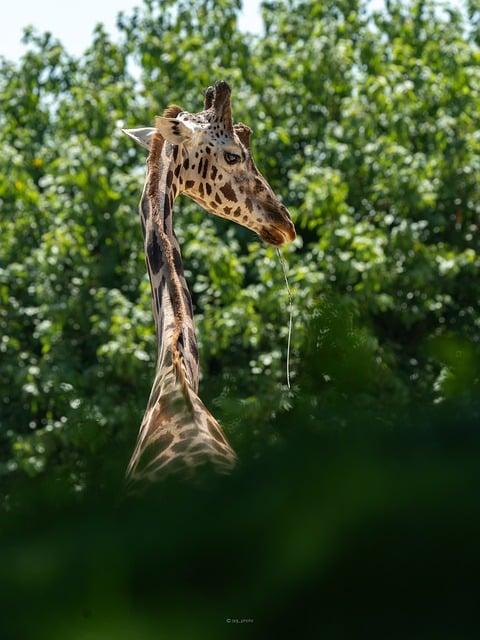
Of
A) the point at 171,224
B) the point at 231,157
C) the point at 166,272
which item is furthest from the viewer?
the point at 231,157

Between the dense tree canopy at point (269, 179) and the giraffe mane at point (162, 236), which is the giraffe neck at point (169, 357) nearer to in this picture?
the giraffe mane at point (162, 236)

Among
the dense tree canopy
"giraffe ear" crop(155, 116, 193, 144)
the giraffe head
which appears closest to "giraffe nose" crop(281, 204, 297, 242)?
the giraffe head

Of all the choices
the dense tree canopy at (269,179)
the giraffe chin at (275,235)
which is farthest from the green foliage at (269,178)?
the giraffe chin at (275,235)

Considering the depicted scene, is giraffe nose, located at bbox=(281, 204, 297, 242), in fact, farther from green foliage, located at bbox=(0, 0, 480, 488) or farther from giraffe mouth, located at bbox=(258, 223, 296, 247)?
green foliage, located at bbox=(0, 0, 480, 488)

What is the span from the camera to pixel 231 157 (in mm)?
5492

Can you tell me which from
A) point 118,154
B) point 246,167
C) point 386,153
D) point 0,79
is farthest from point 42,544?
point 0,79

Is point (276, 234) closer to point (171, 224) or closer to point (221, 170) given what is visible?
point (221, 170)

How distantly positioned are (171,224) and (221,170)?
497mm

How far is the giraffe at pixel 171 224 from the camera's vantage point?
12.9 feet

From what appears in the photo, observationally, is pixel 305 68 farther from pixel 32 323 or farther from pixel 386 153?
pixel 32 323

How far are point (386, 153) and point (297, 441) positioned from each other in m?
10.1

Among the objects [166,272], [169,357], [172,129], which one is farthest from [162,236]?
[169,357]

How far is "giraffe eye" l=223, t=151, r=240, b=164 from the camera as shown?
5.48 m

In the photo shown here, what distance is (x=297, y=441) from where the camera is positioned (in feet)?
3.60
